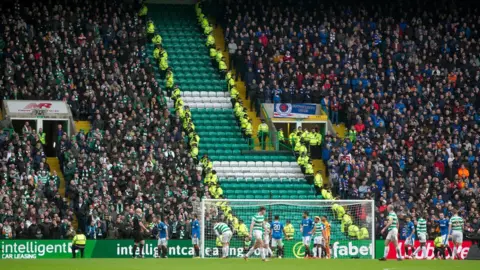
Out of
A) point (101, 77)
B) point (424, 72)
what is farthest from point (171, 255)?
point (424, 72)

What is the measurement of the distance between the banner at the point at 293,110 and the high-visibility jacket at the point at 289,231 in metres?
12.6

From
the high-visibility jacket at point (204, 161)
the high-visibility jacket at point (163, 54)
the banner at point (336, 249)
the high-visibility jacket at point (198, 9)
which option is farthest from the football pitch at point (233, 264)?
the high-visibility jacket at point (198, 9)

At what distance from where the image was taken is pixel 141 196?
4878 cm

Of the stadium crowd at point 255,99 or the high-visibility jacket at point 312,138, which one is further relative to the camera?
the high-visibility jacket at point 312,138

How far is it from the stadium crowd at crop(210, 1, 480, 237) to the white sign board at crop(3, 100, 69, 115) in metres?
9.15

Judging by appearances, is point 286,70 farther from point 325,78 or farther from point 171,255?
point 171,255

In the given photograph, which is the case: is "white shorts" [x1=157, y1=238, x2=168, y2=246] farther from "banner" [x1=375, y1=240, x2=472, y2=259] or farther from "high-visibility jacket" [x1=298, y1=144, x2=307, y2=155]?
"high-visibility jacket" [x1=298, y1=144, x2=307, y2=155]

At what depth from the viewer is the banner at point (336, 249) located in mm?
45500

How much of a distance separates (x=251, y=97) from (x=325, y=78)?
11.4 feet

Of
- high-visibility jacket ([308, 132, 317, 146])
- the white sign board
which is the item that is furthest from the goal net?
the white sign board

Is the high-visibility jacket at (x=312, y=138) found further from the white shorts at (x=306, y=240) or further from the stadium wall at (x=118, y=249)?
the white shorts at (x=306, y=240)

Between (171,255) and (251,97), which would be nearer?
(171,255)

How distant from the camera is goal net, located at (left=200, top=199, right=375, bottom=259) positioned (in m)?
45.5

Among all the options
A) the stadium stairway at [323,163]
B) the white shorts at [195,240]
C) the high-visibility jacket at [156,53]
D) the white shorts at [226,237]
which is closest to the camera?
the white shorts at [226,237]
